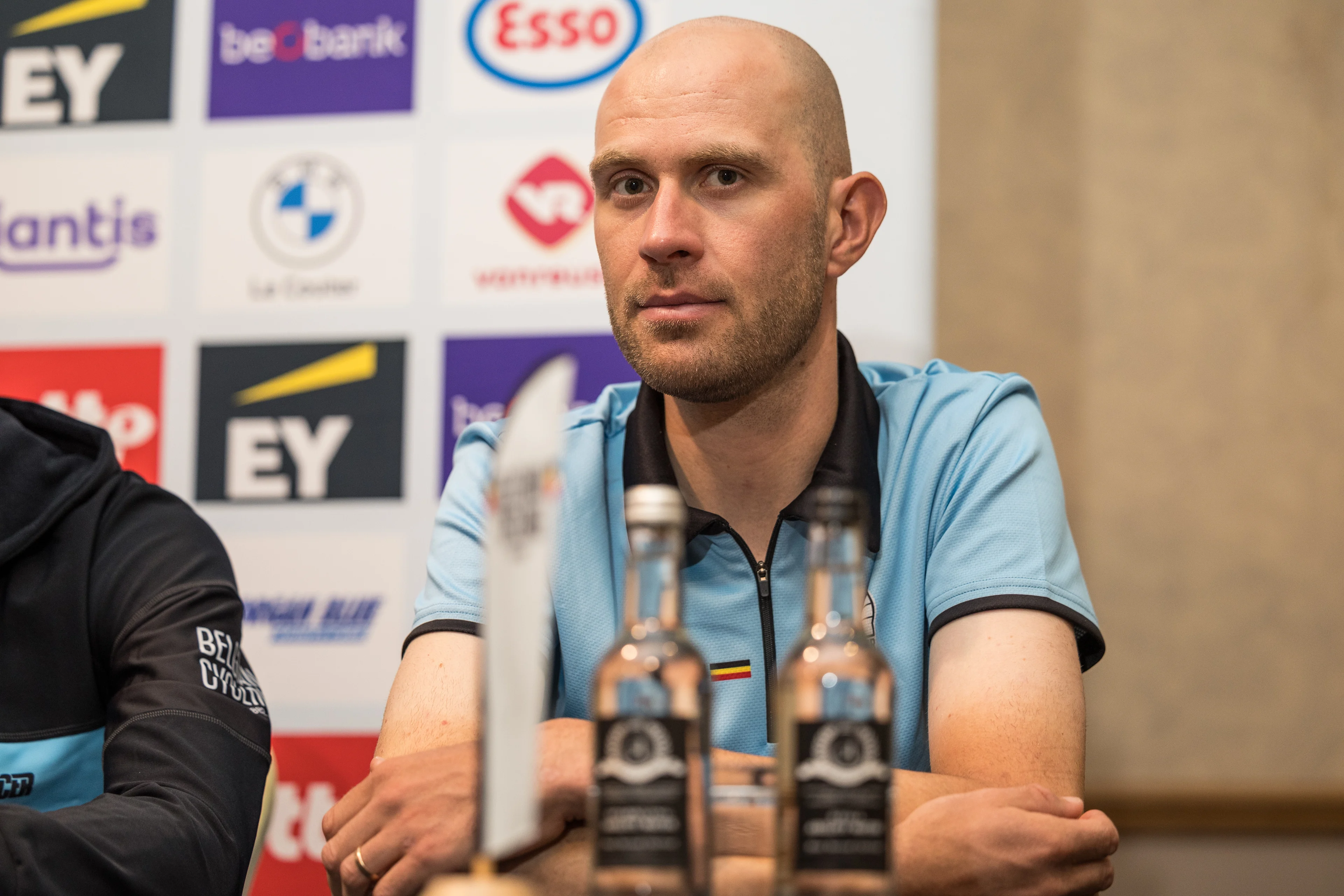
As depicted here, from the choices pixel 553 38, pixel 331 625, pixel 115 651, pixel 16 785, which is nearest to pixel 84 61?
pixel 553 38

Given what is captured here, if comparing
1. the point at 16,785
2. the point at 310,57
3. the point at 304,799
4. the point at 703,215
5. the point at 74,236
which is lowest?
the point at 304,799

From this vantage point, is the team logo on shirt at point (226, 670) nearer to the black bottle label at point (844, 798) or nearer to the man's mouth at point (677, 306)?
the man's mouth at point (677, 306)

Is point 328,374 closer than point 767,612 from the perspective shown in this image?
No

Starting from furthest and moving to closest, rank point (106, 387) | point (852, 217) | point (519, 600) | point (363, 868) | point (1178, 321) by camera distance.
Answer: point (1178, 321) < point (106, 387) < point (852, 217) < point (363, 868) < point (519, 600)

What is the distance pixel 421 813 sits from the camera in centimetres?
94

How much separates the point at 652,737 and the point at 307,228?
5.88ft

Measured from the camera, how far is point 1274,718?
7.46 feet

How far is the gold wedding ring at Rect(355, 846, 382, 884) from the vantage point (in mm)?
929

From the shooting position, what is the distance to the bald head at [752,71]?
1377mm

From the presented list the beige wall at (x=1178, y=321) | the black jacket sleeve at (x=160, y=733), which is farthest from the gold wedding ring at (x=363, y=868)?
the beige wall at (x=1178, y=321)

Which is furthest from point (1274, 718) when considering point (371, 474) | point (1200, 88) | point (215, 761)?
point (215, 761)

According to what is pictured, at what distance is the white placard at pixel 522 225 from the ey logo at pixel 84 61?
0.62m

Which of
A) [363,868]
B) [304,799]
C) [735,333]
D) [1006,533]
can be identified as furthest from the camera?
[304,799]

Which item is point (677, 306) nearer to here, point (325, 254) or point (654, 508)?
point (654, 508)
